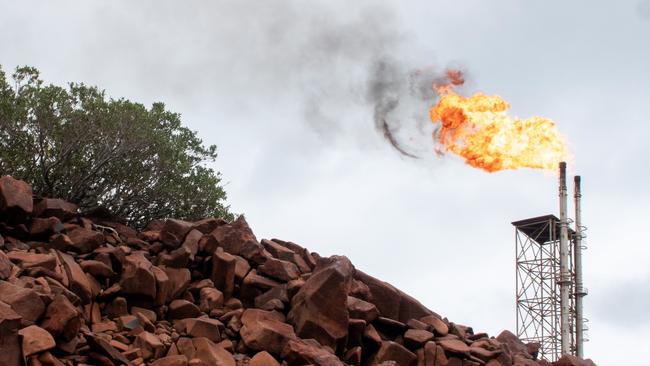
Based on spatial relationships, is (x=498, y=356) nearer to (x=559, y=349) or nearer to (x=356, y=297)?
(x=356, y=297)

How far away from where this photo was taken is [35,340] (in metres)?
16.7

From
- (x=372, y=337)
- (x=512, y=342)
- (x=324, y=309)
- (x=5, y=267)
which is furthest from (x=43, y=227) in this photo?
(x=512, y=342)

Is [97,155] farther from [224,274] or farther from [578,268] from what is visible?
[578,268]

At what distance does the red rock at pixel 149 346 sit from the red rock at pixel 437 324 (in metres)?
8.41

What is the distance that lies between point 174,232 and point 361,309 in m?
A: 5.85

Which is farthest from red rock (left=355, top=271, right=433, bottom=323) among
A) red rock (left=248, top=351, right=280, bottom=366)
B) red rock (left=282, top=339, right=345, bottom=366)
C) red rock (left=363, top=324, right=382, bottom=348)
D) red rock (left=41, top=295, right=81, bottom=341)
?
red rock (left=41, top=295, right=81, bottom=341)

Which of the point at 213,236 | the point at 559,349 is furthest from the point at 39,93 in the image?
the point at 559,349

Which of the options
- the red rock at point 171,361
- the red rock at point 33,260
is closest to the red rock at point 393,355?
the red rock at point 171,361

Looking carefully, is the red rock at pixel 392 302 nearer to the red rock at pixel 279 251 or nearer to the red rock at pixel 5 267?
the red rock at pixel 279 251

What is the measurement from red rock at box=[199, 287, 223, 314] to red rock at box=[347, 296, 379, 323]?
351 centimetres

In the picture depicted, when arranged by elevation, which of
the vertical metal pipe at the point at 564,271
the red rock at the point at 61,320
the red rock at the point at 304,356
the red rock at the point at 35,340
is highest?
the vertical metal pipe at the point at 564,271

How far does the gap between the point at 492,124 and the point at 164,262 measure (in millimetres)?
22376

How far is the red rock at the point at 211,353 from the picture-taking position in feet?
61.1

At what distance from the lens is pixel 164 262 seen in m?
22.5
